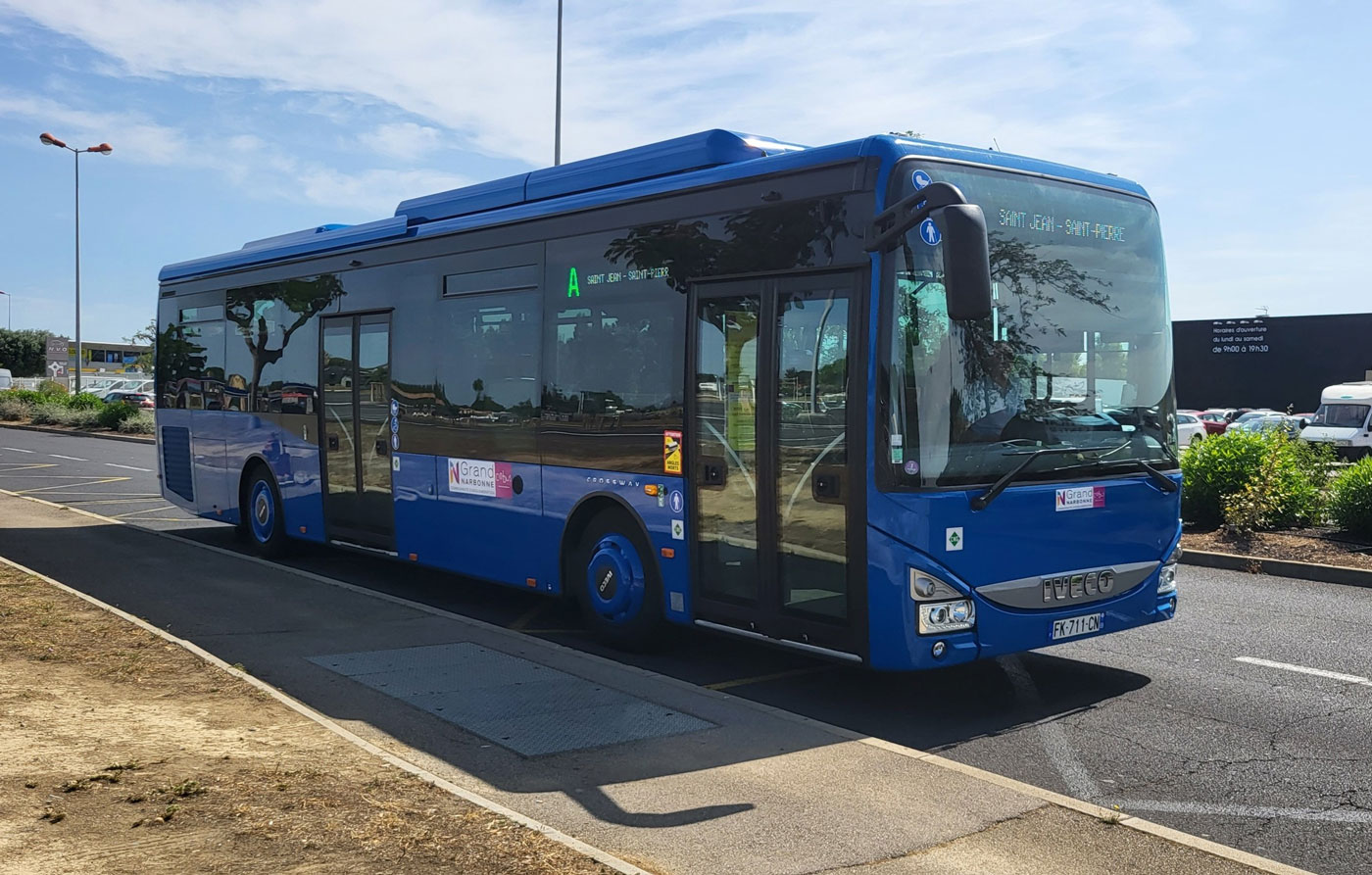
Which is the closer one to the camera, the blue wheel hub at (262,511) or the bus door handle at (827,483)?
the bus door handle at (827,483)

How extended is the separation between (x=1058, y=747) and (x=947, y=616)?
2.89 ft

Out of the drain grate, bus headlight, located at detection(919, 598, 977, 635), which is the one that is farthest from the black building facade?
the drain grate

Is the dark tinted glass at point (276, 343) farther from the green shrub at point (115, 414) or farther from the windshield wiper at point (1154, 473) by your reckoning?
the green shrub at point (115, 414)

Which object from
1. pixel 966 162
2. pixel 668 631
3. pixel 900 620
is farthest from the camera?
pixel 668 631

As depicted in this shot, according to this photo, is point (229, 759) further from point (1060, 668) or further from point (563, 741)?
point (1060, 668)

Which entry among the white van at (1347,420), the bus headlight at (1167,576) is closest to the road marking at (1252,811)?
the bus headlight at (1167,576)

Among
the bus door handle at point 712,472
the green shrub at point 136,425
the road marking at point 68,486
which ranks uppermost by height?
the bus door handle at point 712,472

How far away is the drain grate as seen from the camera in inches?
260

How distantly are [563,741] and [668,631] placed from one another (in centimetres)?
240

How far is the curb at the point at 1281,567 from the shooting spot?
40.3 ft

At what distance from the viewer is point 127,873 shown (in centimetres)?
429

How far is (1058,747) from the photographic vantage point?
6520 millimetres

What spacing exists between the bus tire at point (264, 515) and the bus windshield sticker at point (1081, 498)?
348 inches

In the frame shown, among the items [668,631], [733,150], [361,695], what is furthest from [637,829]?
[733,150]
